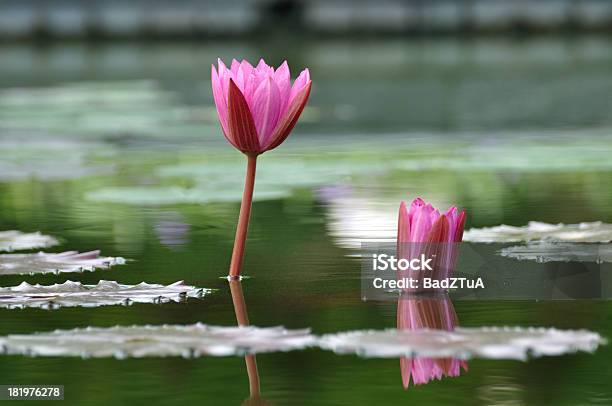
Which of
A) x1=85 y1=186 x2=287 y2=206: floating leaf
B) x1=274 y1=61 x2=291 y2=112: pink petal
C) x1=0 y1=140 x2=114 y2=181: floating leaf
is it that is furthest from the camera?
x1=0 y1=140 x2=114 y2=181: floating leaf

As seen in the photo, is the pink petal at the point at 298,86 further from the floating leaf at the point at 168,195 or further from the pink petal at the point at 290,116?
the floating leaf at the point at 168,195

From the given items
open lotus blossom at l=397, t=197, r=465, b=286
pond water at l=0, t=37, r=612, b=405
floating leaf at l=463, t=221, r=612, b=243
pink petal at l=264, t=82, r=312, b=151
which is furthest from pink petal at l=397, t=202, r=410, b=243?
floating leaf at l=463, t=221, r=612, b=243

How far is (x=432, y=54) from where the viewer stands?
11195 mm

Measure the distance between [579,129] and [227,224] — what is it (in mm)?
2621

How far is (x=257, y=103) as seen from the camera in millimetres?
2479

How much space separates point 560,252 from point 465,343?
0.79 metres

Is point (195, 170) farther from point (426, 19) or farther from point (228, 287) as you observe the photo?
point (426, 19)

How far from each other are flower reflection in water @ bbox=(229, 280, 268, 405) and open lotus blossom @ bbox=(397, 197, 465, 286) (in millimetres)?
248

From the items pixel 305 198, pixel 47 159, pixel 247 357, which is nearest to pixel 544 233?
pixel 305 198

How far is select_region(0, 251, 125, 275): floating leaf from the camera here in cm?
277

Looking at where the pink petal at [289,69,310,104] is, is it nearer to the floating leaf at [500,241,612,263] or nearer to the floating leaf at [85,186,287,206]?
the floating leaf at [500,241,612,263]

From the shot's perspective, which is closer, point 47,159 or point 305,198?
point 305,198

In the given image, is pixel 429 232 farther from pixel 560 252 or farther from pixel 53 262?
pixel 53 262

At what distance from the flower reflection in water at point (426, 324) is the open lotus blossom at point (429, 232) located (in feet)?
0.21
